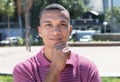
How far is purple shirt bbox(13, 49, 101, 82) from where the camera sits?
2.30 m

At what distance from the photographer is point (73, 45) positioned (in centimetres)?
2803

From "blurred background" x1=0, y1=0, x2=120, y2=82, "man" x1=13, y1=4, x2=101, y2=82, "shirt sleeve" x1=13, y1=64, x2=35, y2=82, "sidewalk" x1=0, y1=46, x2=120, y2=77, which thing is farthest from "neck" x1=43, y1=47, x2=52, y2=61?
"blurred background" x1=0, y1=0, x2=120, y2=82

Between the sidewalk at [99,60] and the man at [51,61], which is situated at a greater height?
the man at [51,61]

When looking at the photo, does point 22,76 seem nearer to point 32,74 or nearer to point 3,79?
point 32,74

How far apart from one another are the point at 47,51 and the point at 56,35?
0.11m

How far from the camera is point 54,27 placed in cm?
228

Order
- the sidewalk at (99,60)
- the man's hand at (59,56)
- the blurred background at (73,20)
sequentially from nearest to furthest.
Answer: the man's hand at (59,56), the sidewalk at (99,60), the blurred background at (73,20)

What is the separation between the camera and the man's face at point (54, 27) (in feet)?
7.37

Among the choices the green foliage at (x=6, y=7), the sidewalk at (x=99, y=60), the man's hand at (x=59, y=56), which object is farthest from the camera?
the green foliage at (x=6, y=7)

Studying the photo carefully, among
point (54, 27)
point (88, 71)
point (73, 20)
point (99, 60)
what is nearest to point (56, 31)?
point (54, 27)

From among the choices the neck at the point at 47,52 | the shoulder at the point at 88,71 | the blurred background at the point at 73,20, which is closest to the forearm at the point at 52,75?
the neck at the point at 47,52

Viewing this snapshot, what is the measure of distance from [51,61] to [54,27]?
19 cm

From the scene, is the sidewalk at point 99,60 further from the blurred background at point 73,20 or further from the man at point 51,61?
the blurred background at point 73,20

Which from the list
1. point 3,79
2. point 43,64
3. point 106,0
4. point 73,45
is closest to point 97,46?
point 73,45
